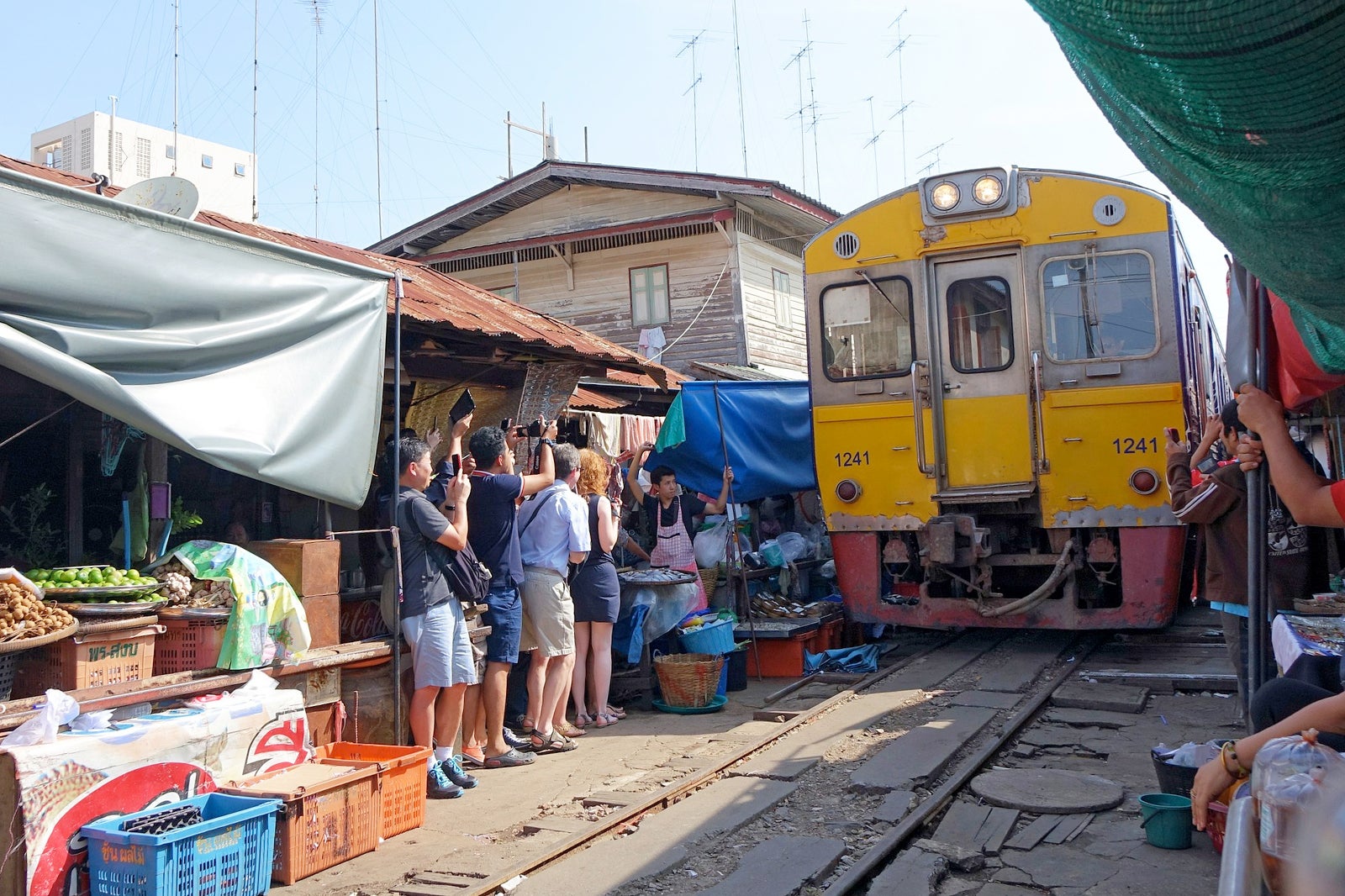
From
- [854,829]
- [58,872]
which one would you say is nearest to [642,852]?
[854,829]

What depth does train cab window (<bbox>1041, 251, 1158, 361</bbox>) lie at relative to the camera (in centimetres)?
843

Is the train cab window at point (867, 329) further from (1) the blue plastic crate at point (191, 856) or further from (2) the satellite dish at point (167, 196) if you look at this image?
(1) the blue plastic crate at point (191, 856)

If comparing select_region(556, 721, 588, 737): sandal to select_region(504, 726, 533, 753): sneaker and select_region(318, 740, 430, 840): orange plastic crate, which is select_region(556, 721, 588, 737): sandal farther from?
select_region(318, 740, 430, 840): orange plastic crate

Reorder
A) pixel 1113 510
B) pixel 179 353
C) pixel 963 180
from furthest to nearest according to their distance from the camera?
pixel 963 180 → pixel 1113 510 → pixel 179 353

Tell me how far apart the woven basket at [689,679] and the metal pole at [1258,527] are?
4.04 metres

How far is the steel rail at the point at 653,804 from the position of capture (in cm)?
425

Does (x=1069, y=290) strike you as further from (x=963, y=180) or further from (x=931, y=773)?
(x=931, y=773)

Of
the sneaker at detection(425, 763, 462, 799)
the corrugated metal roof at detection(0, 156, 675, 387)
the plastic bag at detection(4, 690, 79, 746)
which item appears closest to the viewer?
the plastic bag at detection(4, 690, 79, 746)

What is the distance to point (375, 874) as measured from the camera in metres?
4.45

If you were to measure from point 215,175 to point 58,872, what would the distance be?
113ft

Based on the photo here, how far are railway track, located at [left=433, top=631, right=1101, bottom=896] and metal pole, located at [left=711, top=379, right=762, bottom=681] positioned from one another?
113 centimetres

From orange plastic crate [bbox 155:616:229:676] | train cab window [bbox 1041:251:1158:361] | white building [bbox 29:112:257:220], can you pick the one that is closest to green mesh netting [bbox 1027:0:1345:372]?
orange plastic crate [bbox 155:616:229:676]

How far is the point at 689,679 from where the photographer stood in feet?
24.6

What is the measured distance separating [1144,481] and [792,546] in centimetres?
344
